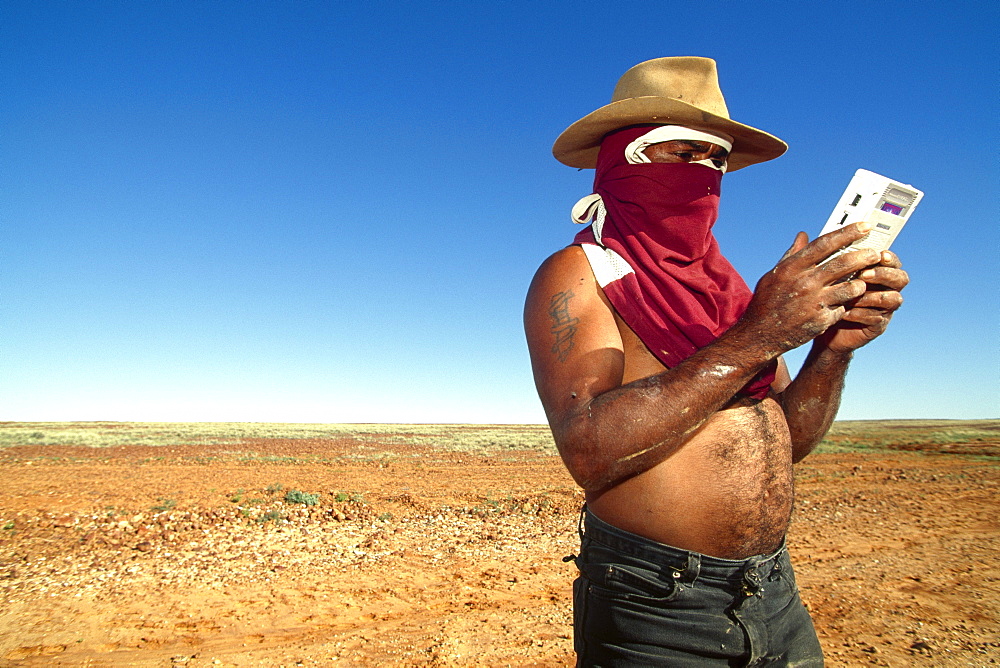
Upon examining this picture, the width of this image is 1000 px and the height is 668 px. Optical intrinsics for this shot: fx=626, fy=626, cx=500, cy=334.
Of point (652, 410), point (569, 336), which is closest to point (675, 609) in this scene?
point (652, 410)

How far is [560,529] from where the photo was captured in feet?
29.3

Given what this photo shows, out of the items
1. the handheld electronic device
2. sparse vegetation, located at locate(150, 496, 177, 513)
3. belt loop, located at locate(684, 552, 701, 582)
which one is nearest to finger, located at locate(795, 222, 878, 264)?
the handheld electronic device

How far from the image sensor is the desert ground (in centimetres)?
495

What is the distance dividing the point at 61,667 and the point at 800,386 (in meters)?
5.59

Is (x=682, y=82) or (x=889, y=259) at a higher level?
(x=682, y=82)

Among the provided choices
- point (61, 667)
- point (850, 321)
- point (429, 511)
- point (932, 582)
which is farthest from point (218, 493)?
point (850, 321)

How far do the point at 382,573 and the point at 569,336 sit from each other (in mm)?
5915

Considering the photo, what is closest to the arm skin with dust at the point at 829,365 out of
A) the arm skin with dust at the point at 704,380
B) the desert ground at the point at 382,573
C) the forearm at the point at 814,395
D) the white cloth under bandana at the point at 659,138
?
the forearm at the point at 814,395

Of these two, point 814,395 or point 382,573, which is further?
point 382,573

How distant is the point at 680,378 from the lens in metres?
1.61

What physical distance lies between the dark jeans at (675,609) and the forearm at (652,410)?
0.35m

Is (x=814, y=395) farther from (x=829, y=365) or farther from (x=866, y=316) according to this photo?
(x=866, y=316)

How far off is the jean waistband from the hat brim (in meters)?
1.35

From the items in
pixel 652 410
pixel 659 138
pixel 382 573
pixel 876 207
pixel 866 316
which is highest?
pixel 659 138
